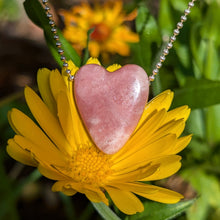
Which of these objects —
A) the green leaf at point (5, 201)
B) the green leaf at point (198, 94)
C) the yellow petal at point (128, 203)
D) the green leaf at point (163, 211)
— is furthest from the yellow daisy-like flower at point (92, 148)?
the green leaf at point (5, 201)

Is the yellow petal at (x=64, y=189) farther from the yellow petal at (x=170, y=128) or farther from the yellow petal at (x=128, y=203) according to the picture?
the yellow petal at (x=170, y=128)

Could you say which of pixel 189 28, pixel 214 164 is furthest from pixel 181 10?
pixel 214 164

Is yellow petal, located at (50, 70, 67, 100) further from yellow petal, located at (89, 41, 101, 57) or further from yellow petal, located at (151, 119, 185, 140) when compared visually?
yellow petal, located at (89, 41, 101, 57)

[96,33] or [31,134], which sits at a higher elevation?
[31,134]

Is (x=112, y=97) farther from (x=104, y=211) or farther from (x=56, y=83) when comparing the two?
(x=104, y=211)

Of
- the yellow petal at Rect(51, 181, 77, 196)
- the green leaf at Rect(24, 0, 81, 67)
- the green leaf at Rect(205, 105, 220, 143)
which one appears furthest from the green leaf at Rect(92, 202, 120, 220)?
the green leaf at Rect(205, 105, 220, 143)

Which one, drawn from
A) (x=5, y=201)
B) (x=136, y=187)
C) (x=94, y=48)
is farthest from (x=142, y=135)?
(x=94, y=48)
